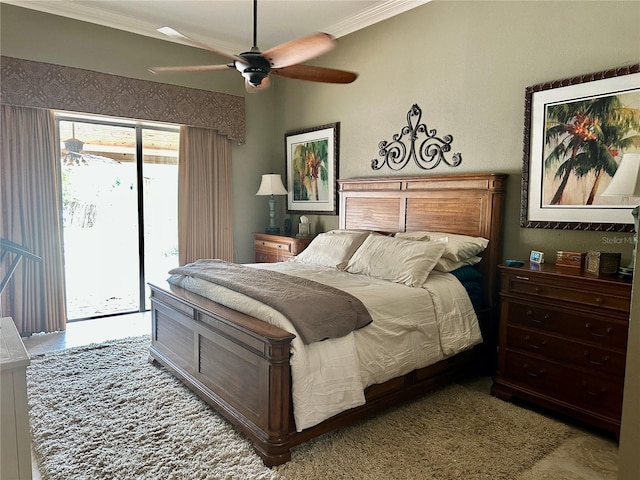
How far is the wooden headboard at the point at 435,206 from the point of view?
330cm

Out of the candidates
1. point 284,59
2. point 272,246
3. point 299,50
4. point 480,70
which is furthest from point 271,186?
point 299,50

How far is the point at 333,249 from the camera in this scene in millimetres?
3816

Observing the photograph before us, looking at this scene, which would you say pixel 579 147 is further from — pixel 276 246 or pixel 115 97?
pixel 115 97

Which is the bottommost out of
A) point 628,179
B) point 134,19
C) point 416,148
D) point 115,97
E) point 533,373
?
point 533,373

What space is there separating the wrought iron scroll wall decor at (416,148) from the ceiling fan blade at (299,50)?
1.71m

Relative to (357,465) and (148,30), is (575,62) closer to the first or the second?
(357,465)

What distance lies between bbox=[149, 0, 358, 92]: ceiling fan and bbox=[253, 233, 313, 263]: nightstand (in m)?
2.17

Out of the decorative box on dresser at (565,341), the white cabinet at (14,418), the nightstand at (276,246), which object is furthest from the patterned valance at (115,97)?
the decorative box on dresser at (565,341)

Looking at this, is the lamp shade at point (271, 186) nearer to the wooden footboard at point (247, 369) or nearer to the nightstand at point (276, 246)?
the nightstand at point (276, 246)

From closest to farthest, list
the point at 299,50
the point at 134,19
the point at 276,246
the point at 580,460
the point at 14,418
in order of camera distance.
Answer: the point at 14,418 → the point at 580,460 → the point at 299,50 → the point at 134,19 → the point at 276,246

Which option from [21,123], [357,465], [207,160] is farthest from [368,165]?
[21,123]

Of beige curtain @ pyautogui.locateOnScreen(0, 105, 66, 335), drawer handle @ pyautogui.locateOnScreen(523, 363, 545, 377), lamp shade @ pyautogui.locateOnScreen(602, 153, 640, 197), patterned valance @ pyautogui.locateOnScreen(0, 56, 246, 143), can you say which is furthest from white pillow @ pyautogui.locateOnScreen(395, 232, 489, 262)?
beige curtain @ pyautogui.locateOnScreen(0, 105, 66, 335)

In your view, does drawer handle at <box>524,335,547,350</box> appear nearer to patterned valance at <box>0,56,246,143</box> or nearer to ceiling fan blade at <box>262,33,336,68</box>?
ceiling fan blade at <box>262,33,336,68</box>

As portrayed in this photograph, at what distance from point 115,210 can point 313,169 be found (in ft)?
7.34
